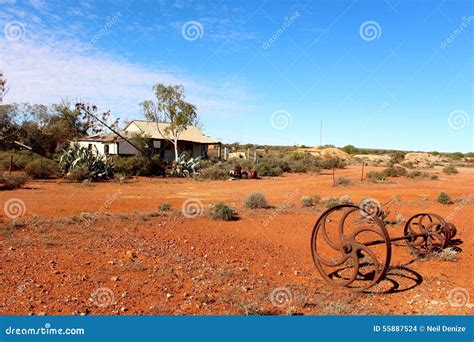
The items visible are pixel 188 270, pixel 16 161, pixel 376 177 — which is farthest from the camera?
pixel 376 177

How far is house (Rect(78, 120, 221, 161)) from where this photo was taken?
26.6 metres

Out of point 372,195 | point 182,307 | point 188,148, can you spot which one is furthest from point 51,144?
point 182,307

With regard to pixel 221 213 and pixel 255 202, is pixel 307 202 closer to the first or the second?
pixel 255 202

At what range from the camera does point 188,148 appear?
106 feet

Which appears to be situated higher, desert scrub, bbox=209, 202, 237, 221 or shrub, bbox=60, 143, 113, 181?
shrub, bbox=60, 143, 113, 181

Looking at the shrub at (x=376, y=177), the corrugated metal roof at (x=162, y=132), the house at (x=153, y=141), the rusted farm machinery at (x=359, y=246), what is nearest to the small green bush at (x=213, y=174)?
the house at (x=153, y=141)

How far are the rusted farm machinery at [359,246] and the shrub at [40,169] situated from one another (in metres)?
15.8

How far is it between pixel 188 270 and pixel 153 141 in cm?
2317

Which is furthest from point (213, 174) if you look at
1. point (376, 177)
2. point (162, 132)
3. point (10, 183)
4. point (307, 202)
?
point (307, 202)

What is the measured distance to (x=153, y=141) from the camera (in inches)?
1122

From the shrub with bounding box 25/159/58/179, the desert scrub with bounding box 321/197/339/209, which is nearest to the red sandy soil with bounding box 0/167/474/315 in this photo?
the desert scrub with bounding box 321/197/339/209

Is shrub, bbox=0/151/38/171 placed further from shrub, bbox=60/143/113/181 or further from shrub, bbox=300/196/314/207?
shrub, bbox=300/196/314/207

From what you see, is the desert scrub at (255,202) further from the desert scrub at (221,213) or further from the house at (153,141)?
the house at (153,141)

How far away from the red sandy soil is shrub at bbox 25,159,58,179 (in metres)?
10.2
